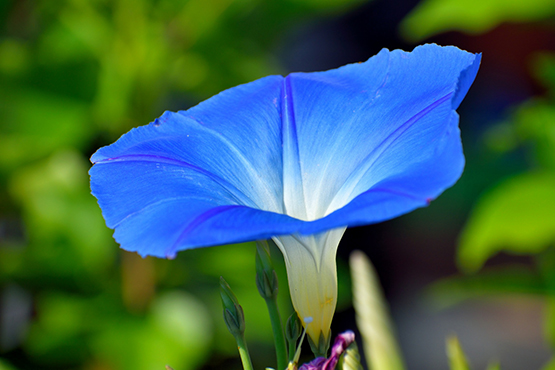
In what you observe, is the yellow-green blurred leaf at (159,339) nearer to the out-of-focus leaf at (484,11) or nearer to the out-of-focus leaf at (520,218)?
the out-of-focus leaf at (520,218)

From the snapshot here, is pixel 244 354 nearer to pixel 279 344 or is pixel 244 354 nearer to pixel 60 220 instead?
pixel 279 344

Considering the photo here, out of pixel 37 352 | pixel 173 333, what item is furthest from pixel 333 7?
pixel 37 352

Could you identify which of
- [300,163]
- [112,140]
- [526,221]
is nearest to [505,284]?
[526,221]

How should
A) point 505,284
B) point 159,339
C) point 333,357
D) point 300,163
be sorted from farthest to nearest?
Answer: point 159,339
point 505,284
point 300,163
point 333,357

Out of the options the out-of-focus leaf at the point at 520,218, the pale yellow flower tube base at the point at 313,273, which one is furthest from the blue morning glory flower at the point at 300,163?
the out-of-focus leaf at the point at 520,218

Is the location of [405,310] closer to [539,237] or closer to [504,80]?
[504,80]

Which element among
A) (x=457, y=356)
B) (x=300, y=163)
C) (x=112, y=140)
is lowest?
(x=457, y=356)

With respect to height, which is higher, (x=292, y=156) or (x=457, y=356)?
(x=292, y=156)
